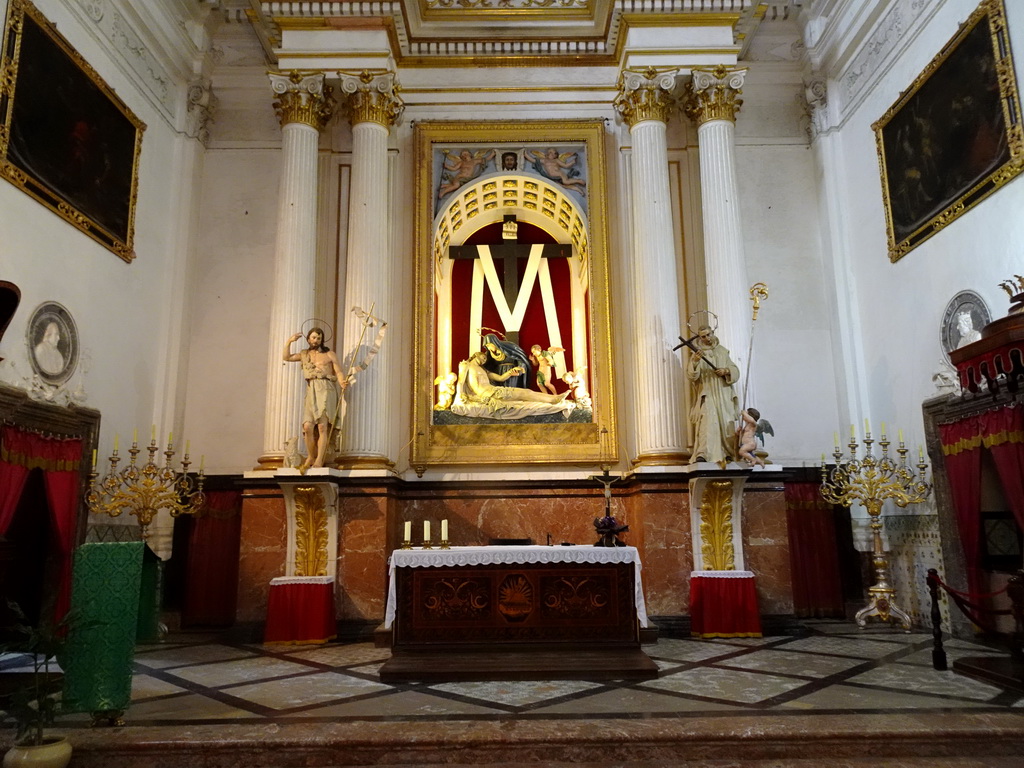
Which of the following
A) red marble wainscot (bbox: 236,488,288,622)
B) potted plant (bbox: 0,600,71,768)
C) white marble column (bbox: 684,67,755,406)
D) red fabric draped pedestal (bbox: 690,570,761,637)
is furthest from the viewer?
white marble column (bbox: 684,67,755,406)

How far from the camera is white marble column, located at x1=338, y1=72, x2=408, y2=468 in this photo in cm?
927

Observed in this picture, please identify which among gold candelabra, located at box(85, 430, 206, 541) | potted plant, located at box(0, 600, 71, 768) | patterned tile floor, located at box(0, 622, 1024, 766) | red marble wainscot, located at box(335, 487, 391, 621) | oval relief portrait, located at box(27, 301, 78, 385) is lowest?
patterned tile floor, located at box(0, 622, 1024, 766)

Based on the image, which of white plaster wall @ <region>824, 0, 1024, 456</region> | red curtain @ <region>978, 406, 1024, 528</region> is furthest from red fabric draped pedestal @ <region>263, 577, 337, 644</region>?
white plaster wall @ <region>824, 0, 1024, 456</region>

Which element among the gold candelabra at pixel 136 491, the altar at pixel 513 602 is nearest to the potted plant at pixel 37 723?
the altar at pixel 513 602

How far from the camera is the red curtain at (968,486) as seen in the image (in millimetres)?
7555

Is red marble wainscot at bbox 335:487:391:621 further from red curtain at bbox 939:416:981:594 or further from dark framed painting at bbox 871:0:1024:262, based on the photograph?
dark framed painting at bbox 871:0:1024:262

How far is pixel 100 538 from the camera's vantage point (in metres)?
8.50

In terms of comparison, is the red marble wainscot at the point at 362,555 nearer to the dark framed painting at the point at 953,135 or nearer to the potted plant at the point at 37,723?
the potted plant at the point at 37,723

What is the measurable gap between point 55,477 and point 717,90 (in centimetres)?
872

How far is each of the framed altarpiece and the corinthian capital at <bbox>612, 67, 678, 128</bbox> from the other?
2.34ft

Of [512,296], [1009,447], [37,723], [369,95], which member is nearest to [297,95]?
[369,95]

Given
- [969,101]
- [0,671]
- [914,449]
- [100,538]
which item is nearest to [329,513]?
[100,538]

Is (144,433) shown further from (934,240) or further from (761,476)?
(934,240)

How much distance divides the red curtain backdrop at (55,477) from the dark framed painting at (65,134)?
2.30 m
